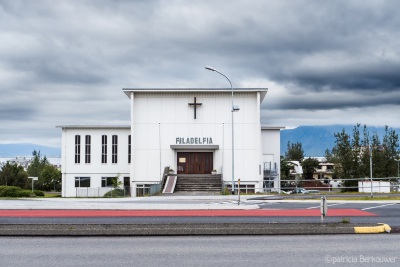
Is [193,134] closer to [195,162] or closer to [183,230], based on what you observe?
[195,162]

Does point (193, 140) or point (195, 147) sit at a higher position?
point (193, 140)

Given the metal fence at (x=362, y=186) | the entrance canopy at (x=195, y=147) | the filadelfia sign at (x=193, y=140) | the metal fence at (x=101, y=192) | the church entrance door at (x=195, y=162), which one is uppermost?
the filadelfia sign at (x=193, y=140)

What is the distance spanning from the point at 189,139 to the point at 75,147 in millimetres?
13231

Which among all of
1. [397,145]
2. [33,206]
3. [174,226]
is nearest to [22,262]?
[174,226]

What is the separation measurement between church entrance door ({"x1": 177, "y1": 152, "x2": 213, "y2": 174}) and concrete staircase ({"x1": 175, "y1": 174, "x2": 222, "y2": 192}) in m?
2.41

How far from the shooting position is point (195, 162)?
5222cm

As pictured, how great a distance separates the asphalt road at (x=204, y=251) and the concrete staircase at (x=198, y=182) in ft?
110

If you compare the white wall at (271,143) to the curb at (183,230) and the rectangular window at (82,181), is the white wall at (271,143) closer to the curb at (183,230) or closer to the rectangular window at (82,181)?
the rectangular window at (82,181)

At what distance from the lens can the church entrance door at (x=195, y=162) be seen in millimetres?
52062

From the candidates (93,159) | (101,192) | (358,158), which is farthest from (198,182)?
(358,158)

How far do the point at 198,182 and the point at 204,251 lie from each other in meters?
37.1

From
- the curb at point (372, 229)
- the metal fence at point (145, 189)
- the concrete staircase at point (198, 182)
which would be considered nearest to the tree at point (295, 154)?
the metal fence at point (145, 189)

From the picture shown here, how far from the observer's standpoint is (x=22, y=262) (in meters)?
9.52

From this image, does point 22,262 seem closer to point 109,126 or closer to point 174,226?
point 174,226
